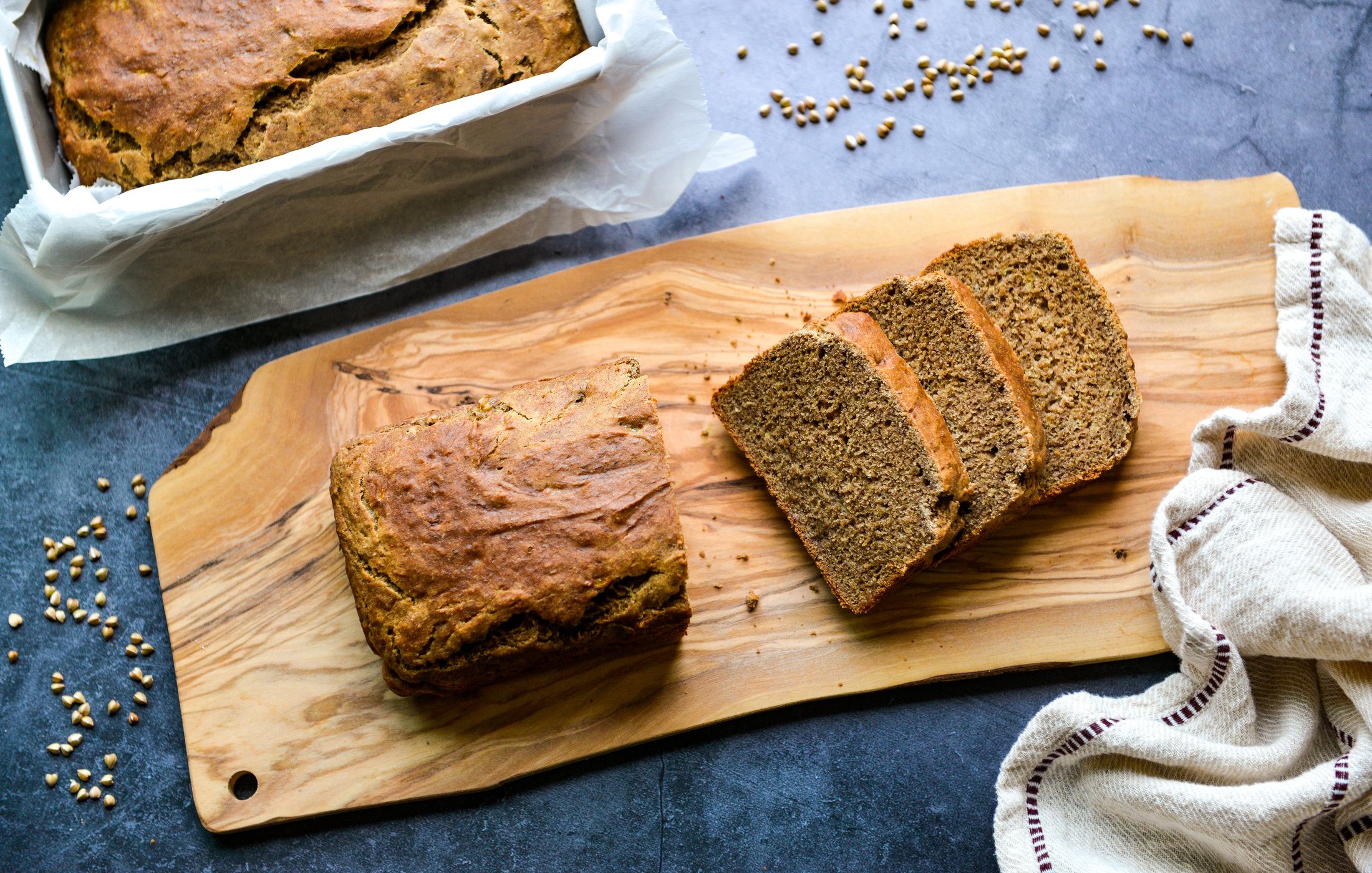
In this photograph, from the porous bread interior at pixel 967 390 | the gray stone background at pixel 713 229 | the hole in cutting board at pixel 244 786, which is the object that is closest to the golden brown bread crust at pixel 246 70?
the gray stone background at pixel 713 229

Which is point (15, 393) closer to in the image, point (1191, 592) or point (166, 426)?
point (166, 426)

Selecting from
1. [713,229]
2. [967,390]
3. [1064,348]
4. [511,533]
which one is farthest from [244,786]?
[1064,348]

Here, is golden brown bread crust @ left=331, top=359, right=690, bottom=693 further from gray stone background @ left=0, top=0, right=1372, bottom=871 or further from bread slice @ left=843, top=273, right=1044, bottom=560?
bread slice @ left=843, top=273, right=1044, bottom=560

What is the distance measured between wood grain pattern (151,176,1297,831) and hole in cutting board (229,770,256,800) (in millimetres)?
34

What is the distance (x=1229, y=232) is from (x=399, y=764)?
3.14 metres

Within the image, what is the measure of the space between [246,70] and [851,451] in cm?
203

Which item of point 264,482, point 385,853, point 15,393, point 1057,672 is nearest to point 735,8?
point 264,482

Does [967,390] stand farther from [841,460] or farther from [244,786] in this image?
[244,786]

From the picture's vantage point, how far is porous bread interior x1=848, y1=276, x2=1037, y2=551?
8.46 ft

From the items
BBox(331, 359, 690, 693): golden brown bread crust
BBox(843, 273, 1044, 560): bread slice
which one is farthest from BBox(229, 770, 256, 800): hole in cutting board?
BBox(843, 273, 1044, 560): bread slice

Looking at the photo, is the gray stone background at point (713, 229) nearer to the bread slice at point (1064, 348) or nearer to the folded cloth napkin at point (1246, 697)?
the folded cloth napkin at point (1246, 697)

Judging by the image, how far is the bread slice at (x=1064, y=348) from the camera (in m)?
2.71

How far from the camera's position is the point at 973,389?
2639 mm

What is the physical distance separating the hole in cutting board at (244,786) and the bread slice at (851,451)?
181 cm
